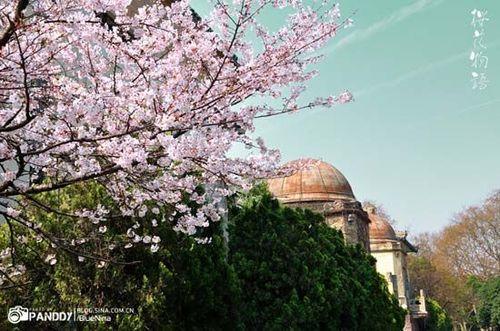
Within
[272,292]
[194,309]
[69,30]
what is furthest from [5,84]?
[272,292]

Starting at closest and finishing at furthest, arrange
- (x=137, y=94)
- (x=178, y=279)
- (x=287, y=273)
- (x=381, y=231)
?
1. (x=137, y=94)
2. (x=178, y=279)
3. (x=287, y=273)
4. (x=381, y=231)

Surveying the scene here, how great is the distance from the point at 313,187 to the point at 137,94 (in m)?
25.0

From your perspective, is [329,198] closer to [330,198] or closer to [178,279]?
[330,198]

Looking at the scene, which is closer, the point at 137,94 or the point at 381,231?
the point at 137,94

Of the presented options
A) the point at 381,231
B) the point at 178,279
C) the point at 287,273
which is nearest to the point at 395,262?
the point at 381,231

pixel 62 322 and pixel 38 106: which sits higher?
pixel 38 106

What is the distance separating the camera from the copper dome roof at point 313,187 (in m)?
29.1

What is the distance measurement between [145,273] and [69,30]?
14.0 ft

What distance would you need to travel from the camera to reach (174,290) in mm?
7812

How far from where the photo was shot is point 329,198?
1136 inches

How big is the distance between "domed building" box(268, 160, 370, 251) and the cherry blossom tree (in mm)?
21083

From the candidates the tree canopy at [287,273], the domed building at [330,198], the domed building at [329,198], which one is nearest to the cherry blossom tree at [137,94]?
the tree canopy at [287,273]

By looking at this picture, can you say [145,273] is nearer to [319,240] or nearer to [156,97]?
[156,97]

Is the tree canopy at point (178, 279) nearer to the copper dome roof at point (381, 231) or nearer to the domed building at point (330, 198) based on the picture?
the domed building at point (330, 198)
